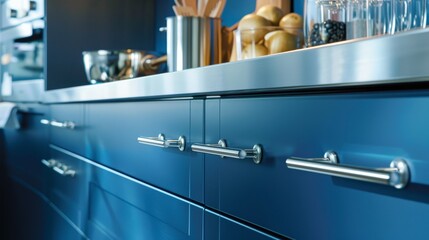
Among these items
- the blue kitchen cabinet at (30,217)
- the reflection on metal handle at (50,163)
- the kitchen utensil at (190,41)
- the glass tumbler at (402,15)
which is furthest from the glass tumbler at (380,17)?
the reflection on metal handle at (50,163)

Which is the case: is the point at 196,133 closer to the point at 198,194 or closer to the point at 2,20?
the point at 198,194

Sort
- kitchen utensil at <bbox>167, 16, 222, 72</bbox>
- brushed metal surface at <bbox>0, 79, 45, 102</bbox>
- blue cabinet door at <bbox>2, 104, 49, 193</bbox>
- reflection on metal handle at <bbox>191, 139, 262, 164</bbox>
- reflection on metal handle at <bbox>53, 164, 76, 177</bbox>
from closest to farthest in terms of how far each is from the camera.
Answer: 1. reflection on metal handle at <bbox>191, 139, 262, 164</bbox>
2. kitchen utensil at <bbox>167, 16, 222, 72</bbox>
3. reflection on metal handle at <bbox>53, 164, 76, 177</bbox>
4. blue cabinet door at <bbox>2, 104, 49, 193</bbox>
5. brushed metal surface at <bbox>0, 79, 45, 102</bbox>

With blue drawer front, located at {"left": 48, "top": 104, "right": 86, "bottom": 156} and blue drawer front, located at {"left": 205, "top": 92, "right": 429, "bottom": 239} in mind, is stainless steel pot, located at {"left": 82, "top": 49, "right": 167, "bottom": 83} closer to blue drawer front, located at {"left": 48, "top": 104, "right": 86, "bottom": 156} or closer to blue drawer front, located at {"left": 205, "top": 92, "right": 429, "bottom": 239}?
blue drawer front, located at {"left": 48, "top": 104, "right": 86, "bottom": 156}

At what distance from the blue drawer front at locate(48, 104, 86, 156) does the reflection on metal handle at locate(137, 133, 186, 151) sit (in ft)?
1.63

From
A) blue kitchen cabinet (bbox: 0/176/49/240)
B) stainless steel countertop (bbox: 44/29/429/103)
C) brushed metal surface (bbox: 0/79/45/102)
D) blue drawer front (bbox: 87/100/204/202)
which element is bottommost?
blue kitchen cabinet (bbox: 0/176/49/240)

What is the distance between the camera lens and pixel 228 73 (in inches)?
27.2

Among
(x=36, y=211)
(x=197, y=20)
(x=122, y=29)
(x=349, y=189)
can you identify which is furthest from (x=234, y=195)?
(x=122, y=29)

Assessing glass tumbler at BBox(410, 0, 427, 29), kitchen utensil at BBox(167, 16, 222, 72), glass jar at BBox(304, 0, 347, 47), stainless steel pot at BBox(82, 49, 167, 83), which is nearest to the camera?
glass tumbler at BBox(410, 0, 427, 29)

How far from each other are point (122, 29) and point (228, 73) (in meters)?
1.69

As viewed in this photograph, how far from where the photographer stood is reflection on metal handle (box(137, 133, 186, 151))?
33.1 inches

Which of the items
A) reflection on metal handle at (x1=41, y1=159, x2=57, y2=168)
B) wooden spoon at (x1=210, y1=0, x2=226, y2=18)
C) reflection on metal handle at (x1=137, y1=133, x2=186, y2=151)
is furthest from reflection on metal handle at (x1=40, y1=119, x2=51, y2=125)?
reflection on metal handle at (x1=137, y1=133, x2=186, y2=151)

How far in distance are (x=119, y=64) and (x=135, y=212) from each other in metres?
0.87

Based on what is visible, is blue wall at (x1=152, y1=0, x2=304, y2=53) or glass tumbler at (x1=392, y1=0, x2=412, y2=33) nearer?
glass tumbler at (x1=392, y1=0, x2=412, y2=33)

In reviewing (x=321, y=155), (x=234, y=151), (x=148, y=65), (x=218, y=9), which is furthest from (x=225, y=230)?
(x=148, y=65)
